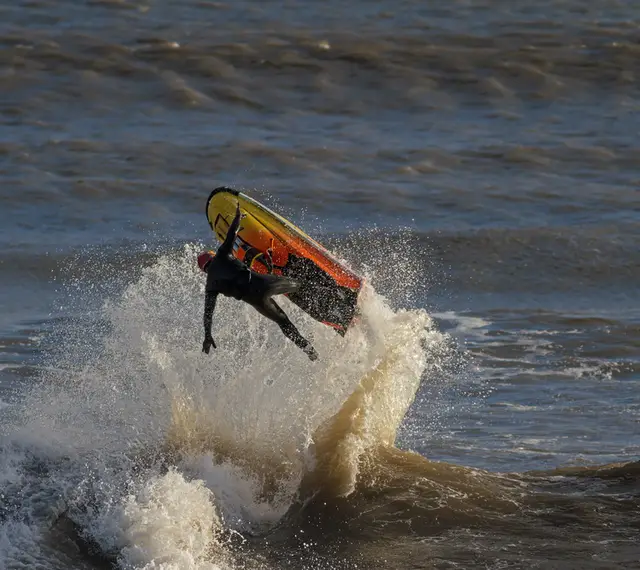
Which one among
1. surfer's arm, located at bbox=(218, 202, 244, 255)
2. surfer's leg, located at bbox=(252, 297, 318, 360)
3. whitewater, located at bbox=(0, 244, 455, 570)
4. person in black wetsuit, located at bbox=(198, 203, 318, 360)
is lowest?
whitewater, located at bbox=(0, 244, 455, 570)

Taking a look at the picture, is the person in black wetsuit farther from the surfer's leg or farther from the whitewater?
the whitewater

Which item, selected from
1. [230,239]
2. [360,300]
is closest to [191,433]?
[230,239]

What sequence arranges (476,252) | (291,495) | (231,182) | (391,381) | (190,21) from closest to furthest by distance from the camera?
(291,495) → (391,381) → (476,252) → (231,182) → (190,21)

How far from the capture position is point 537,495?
9.66m

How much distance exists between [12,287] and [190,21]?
1138 cm

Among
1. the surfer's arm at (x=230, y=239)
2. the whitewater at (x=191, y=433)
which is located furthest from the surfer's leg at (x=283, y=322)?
the surfer's arm at (x=230, y=239)

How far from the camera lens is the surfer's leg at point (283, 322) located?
9969 millimetres

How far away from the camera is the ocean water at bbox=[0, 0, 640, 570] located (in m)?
9.16

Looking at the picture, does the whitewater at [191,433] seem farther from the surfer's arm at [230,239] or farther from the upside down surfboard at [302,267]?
the surfer's arm at [230,239]

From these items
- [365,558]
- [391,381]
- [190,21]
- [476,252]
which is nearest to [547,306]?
[476,252]

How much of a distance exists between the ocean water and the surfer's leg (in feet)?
1.07

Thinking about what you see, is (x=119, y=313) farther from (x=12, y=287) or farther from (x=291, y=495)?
(x=12, y=287)

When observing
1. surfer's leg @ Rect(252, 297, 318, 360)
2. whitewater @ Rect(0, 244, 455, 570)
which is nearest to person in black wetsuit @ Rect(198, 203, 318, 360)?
surfer's leg @ Rect(252, 297, 318, 360)

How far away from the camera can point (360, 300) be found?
11.1 m
